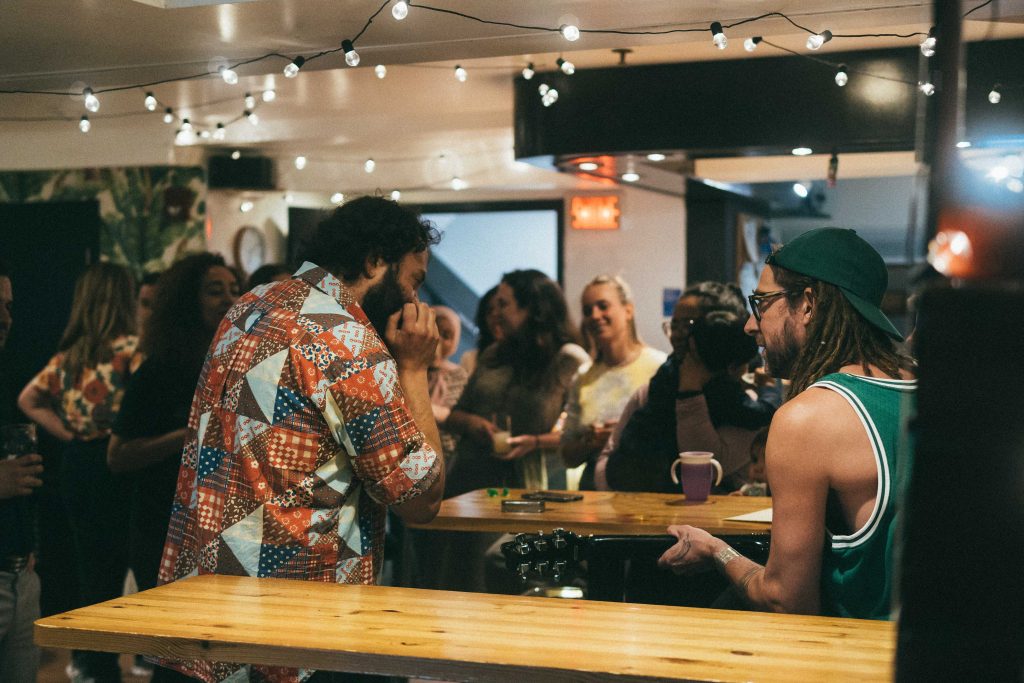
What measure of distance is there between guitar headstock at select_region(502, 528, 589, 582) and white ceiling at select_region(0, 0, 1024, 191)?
1.32m

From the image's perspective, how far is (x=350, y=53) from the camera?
3723mm

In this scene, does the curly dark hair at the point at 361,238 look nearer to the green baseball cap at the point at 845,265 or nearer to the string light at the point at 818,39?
the green baseball cap at the point at 845,265

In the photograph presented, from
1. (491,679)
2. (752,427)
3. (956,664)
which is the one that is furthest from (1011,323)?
(752,427)

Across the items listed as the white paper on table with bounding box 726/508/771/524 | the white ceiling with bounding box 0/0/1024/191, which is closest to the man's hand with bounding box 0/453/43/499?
the white ceiling with bounding box 0/0/1024/191

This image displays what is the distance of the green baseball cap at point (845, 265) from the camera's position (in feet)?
6.61

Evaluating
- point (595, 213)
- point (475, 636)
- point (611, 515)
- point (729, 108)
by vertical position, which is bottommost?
point (611, 515)

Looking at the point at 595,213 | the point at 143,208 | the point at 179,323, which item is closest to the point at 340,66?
the point at 179,323

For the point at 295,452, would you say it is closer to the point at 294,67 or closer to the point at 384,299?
the point at 384,299

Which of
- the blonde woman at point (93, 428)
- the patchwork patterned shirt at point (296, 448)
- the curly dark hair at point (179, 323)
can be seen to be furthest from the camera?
the blonde woman at point (93, 428)

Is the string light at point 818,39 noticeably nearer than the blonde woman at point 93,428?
Yes

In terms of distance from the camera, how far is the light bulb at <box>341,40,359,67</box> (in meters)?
3.65

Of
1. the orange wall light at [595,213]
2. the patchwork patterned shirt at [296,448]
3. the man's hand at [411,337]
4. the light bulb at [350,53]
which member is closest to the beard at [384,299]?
the man's hand at [411,337]

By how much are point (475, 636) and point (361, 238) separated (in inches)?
37.5

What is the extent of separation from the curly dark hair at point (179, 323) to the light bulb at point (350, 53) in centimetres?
87
